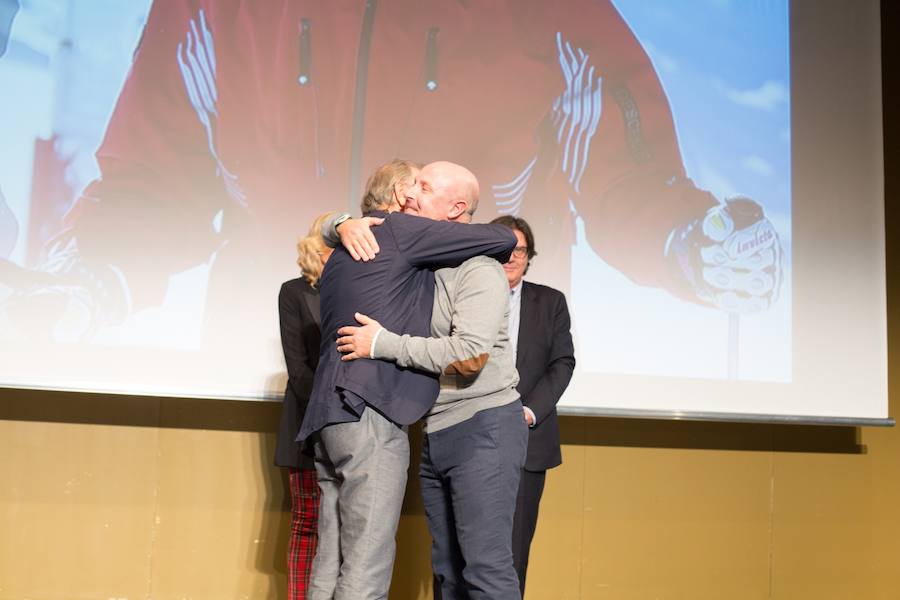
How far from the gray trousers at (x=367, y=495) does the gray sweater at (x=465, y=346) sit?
14 cm

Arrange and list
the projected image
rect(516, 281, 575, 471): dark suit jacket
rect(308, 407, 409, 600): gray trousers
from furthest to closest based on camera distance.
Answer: the projected image
rect(516, 281, 575, 471): dark suit jacket
rect(308, 407, 409, 600): gray trousers

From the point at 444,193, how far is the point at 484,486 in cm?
68

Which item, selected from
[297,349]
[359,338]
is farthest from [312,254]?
[359,338]

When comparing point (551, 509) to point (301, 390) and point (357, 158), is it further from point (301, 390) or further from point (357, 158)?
point (357, 158)

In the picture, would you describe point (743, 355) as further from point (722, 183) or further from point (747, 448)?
point (722, 183)

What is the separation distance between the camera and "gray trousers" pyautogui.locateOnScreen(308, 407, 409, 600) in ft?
6.25

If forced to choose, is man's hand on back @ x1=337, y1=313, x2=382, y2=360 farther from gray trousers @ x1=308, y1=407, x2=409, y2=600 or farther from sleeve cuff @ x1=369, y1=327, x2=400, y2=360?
gray trousers @ x1=308, y1=407, x2=409, y2=600

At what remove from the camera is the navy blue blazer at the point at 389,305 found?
6.40 ft

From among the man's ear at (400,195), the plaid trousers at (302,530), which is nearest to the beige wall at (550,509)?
the plaid trousers at (302,530)

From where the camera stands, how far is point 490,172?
3400 mm

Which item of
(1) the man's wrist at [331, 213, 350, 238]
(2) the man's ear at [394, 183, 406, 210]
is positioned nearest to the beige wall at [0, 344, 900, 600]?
(1) the man's wrist at [331, 213, 350, 238]

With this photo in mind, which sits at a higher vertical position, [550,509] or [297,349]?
[297,349]

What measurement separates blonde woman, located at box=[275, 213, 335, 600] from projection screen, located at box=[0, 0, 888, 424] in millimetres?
327

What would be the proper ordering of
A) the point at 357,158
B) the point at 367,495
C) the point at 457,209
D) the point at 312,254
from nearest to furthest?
the point at 367,495 < the point at 457,209 < the point at 312,254 < the point at 357,158
